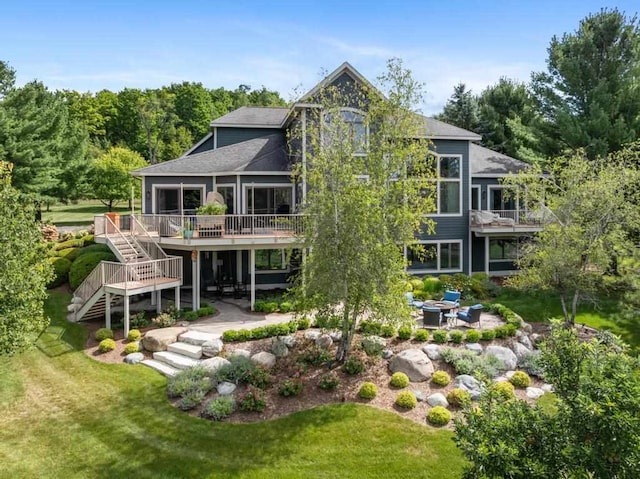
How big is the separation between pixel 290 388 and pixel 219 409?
1.84 m

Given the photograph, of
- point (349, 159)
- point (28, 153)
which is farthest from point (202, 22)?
point (28, 153)

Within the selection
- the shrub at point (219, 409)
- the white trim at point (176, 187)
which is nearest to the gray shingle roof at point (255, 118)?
the white trim at point (176, 187)

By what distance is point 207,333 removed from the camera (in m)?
14.5

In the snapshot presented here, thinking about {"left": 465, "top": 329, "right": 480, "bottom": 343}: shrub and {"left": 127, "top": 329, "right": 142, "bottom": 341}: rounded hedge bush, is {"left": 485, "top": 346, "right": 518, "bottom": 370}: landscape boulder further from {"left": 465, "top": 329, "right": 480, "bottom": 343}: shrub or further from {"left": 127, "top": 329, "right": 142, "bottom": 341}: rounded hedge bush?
Result: {"left": 127, "top": 329, "right": 142, "bottom": 341}: rounded hedge bush

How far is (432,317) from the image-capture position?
48.0 ft

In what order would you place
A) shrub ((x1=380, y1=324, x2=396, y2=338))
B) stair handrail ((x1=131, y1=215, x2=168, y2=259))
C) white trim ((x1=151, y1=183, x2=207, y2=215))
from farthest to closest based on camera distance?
1. white trim ((x1=151, y1=183, x2=207, y2=215))
2. stair handrail ((x1=131, y1=215, x2=168, y2=259))
3. shrub ((x1=380, y1=324, x2=396, y2=338))

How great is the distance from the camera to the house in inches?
687

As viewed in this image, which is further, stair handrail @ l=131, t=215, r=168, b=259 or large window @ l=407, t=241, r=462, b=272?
large window @ l=407, t=241, r=462, b=272

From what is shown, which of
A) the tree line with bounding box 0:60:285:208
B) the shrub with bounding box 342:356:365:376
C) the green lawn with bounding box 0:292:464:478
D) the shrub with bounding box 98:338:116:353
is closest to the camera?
the green lawn with bounding box 0:292:464:478

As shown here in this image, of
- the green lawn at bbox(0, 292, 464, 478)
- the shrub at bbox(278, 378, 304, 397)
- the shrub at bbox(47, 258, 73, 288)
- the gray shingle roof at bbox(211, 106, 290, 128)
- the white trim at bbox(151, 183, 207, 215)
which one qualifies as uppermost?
the gray shingle roof at bbox(211, 106, 290, 128)

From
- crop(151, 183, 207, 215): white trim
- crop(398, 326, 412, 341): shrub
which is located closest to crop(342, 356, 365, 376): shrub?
crop(398, 326, 412, 341): shrub

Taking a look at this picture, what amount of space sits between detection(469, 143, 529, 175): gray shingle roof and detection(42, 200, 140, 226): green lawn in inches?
1296

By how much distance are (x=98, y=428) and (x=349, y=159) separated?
30.3ft

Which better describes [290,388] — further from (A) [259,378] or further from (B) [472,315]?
(B) [472,315]
